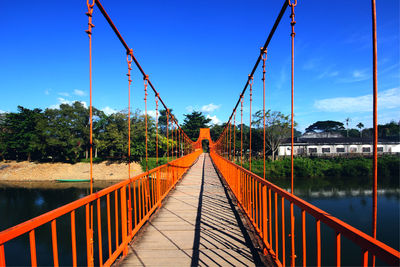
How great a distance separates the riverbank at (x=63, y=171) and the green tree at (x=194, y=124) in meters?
19.9

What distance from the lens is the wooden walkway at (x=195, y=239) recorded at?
7.02 ft

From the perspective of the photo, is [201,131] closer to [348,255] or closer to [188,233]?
[348,255]

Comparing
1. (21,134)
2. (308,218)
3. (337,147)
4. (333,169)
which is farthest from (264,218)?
(21,134)

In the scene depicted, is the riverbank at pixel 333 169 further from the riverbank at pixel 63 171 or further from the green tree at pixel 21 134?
the green tree at pixel 21 134

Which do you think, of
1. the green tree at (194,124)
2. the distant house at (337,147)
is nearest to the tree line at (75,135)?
the distant house at (337,147)

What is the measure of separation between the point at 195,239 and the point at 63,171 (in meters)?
30.2

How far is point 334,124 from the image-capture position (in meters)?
63.7

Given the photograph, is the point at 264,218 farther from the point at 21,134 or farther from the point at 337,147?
the point at 21,134

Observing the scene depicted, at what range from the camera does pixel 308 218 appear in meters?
14.3

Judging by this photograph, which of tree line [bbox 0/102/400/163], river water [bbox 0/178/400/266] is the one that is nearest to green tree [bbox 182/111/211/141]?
tree line [bbox 0/102/400/163]

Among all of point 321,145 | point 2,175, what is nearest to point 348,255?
point 321,145

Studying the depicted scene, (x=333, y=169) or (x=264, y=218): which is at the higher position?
(x=264, y=218)

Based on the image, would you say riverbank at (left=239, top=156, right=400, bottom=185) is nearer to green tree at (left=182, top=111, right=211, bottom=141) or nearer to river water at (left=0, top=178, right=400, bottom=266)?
river water at (left=0, top=178, right=400, bottom=266)

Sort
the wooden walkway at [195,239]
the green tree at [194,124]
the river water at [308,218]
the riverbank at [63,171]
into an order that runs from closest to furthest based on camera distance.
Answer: the wooden walkway at [195,239] → the river water at [308,218] → the riverbank at [63,171] → the green tree at [194,124]
